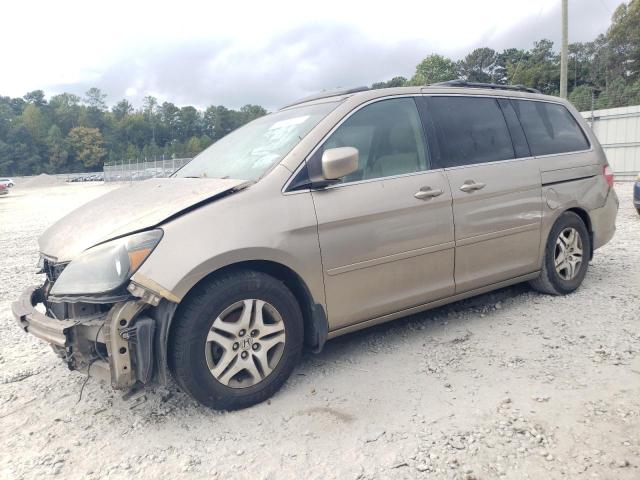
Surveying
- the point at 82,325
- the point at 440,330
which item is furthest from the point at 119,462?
the point at 440,330

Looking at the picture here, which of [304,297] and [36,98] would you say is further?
[36,98]

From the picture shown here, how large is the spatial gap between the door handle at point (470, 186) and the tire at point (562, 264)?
1.04 meters

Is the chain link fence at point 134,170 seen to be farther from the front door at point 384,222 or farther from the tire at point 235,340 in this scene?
the tire at point 235,340

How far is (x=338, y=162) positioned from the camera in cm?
300

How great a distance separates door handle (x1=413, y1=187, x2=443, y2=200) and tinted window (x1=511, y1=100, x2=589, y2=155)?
1.33 metres

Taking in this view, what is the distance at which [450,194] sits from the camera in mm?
3641

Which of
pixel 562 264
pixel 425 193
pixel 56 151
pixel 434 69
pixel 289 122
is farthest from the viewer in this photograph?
pixel 56 151

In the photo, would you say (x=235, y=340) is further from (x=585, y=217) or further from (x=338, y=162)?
(x=585, y=217)

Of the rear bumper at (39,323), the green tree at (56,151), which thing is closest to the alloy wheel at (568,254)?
the rear bumper at (39,323)

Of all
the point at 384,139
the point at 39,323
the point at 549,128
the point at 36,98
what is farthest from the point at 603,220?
the point at 36,98

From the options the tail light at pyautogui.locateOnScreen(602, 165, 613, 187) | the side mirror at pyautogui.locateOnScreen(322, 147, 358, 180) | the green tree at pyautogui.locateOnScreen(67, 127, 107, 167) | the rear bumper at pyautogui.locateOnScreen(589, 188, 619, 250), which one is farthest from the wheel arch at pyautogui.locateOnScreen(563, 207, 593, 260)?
the green tree at pyautogui.locateOnScreen(67, 127, 107, 167)

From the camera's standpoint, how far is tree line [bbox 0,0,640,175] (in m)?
58.2

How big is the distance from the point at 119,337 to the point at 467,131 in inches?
114

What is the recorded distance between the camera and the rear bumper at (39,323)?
2611 millimetres
